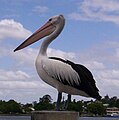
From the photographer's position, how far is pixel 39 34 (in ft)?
36.5

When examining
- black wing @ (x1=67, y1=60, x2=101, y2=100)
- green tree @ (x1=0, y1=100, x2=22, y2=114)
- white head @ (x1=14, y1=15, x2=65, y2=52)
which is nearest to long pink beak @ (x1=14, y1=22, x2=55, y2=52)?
white head @ (x1=14, y1=15, x2=65, y2=52)

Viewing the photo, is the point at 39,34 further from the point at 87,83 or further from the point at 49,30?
the point at 87,83

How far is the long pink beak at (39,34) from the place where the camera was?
11.1 metres

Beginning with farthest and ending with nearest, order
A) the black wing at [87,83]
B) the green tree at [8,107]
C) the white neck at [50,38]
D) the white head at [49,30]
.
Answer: the green tree at [8,107] → the white head at [49,30] → the white neck at [50,38] → the black wing at [87,83]

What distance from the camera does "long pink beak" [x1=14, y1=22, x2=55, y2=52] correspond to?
1108 centimetres

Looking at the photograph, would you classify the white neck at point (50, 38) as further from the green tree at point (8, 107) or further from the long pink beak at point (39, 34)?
the green tree at point (8, 107)

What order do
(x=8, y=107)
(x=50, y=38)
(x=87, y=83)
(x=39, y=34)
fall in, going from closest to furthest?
(x=87, y=83)
(x=50, y=38)
(x=39, y=34)
(x=8, y=107)

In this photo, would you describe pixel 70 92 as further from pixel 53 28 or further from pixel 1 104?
pixel 1 104

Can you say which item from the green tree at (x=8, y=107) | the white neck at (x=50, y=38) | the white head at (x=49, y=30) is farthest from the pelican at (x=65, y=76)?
the green tree at (x=8, y=107)

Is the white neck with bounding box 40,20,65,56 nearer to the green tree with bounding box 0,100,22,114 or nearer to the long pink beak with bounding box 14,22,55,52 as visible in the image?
the long pink beak with bounding box 14,22,55,52

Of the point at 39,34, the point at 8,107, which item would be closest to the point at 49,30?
the point at 39,34

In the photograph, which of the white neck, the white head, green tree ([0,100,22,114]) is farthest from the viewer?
green tree ([0,100,22,114])

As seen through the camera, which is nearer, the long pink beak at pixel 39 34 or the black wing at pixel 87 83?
the black wing at pixel 87 83

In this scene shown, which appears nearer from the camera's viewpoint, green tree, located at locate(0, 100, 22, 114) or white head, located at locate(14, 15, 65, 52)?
white head, located at locate(14, 15, 65, 52)
